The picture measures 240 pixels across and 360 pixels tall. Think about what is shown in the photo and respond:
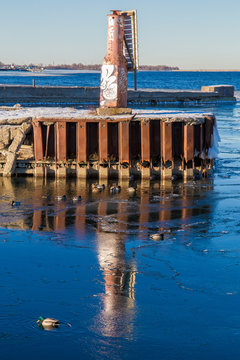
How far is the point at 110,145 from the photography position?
17281 millimetres

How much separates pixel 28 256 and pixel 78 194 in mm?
5628

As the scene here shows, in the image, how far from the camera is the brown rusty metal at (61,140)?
680 inches

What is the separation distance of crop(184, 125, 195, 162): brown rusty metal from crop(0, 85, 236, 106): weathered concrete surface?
1315 inches

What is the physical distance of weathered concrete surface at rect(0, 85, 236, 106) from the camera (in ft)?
163

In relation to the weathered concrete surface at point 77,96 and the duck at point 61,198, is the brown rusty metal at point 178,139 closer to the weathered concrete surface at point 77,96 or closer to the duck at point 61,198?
the duck at point 61,198

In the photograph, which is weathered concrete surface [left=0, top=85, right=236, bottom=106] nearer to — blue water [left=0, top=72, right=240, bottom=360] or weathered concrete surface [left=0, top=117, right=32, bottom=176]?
weathered concrete surface [left=0, top=117, right=32, bottom=176]

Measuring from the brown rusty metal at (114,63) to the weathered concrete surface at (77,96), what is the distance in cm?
3027

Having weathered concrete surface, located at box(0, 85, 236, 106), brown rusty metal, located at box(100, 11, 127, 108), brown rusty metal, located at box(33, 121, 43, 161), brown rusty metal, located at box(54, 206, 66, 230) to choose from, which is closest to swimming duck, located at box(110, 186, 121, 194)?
brown rusty metal, located at box(54, 206, 66, 230)

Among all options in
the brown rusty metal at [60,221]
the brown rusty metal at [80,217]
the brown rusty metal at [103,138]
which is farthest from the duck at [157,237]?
the brown rusty metal at [103,138]

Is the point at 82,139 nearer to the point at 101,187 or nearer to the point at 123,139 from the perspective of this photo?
the point at 123,139

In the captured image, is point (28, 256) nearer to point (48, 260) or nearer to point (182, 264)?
point (48, 260)

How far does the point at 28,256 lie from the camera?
10000mm

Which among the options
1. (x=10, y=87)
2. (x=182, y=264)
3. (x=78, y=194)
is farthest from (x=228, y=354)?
(x=10, y=87)

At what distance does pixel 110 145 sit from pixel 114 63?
3.56m
